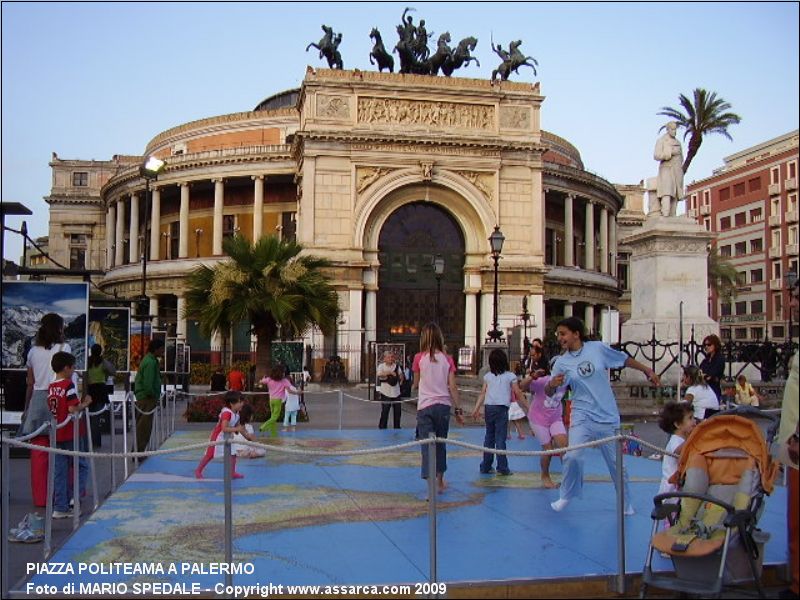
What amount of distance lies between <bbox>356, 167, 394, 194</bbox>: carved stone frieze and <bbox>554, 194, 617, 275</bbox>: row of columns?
19.1 m

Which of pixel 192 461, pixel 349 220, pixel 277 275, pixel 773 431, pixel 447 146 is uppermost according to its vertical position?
pixel 447 146

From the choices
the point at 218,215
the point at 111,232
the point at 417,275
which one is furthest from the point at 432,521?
the point at 111,232

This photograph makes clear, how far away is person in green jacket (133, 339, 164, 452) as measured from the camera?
1448cm

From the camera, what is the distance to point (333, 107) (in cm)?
4703

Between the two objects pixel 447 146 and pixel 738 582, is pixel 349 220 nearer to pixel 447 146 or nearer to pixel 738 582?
pixel 447 146

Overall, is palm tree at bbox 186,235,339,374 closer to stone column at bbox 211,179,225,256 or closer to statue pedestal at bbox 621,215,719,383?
statue pedestal at bbox 621,215,719,383

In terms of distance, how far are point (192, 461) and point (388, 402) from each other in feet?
19.2

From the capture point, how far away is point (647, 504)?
1027cm

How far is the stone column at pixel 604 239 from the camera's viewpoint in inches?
2665

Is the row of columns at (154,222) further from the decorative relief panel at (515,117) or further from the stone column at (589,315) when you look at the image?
the stone column at (589,315)

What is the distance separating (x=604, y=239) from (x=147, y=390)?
2240 inches

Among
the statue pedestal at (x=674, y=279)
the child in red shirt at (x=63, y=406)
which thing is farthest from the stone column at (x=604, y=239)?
the child in red shirt at (x=63, y=406)

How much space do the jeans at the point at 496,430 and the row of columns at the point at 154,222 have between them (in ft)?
151


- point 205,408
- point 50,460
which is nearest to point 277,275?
point 205,408
